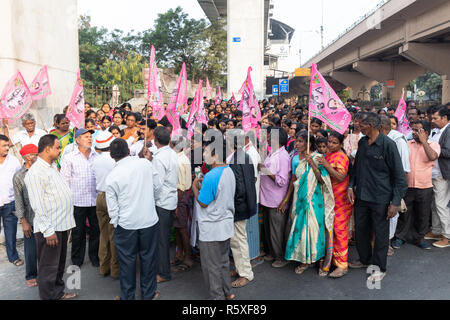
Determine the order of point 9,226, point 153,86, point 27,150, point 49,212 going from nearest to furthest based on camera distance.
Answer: point 49,212
point 27,150
point 9,226
point 153,86

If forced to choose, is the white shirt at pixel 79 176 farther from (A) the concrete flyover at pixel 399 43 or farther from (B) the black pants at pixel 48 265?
(A) the concrete flyover at pixel 399 43

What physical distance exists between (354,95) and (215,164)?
38.2 meters

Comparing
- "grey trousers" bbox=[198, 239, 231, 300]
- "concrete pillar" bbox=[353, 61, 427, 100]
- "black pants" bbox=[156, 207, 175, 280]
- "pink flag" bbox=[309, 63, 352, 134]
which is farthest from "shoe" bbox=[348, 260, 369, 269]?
"concrete pillar" bbox=[353, 61, 427, 100]

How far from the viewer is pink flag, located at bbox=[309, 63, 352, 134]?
4.26 meters

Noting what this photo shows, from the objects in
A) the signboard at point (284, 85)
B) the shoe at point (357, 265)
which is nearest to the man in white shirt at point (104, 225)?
the shoe at point (357, 265)

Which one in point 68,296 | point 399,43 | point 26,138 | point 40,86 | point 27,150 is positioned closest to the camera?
point 68,296

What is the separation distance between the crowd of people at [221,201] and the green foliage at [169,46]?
29.2 meters

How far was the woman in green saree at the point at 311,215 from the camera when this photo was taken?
4.33 meters

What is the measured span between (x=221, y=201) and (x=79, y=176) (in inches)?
77.1

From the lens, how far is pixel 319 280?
4293mm

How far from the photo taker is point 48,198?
360 centimetres

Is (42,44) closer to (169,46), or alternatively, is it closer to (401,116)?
(401,116)

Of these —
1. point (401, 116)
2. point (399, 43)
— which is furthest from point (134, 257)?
point (399, 43)

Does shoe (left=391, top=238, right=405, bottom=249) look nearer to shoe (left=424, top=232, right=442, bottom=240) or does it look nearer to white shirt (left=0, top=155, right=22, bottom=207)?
shoe (left=424, top=232, right=442, bottom=240)
